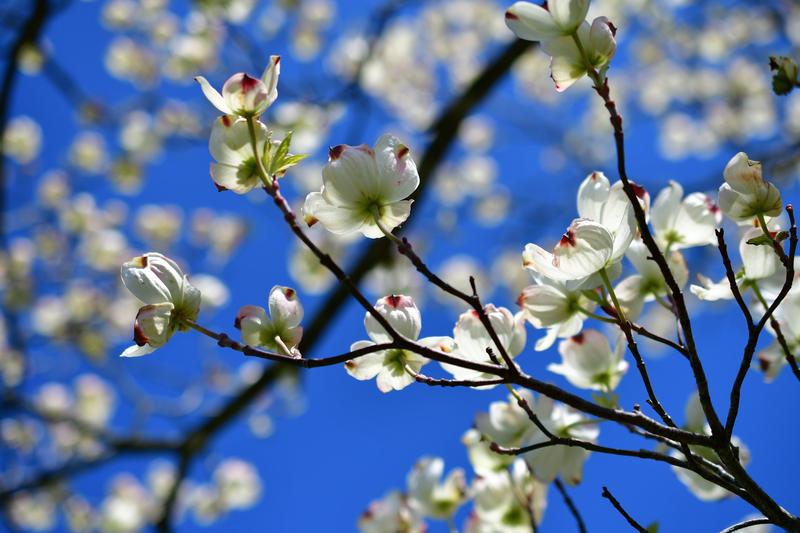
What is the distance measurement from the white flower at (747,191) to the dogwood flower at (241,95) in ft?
1.16

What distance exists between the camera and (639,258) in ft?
1.98

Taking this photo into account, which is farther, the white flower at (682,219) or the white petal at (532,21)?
the white flower at (682,219)

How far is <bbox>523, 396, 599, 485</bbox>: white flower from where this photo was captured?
0.61 m

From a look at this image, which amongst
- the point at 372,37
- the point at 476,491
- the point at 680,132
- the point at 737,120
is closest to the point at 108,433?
the point at 372,37

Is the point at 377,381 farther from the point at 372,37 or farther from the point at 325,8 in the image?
the point at 325,8

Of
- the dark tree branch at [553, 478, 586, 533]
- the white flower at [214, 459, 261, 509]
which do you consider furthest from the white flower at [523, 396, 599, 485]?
the white flower at [214, 459, 261, 509]

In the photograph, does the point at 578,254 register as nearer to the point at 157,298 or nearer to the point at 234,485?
the point at 157,298

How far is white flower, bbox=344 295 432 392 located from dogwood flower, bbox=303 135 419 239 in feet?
0.21

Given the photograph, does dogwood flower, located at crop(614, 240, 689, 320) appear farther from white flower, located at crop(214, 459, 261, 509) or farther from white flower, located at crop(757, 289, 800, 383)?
white flower, located at crop(214, 459, 261, 509)

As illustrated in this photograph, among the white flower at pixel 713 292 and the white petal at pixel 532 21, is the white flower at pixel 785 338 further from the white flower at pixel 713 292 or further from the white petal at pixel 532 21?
the white petal at pixel 532 21

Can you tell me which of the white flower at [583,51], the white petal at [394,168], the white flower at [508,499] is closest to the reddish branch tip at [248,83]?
the white petal at [394,168]

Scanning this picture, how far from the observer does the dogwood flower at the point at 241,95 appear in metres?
0.49

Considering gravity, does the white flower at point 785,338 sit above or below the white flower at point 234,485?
below

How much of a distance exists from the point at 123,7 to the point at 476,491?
12.3 ft
